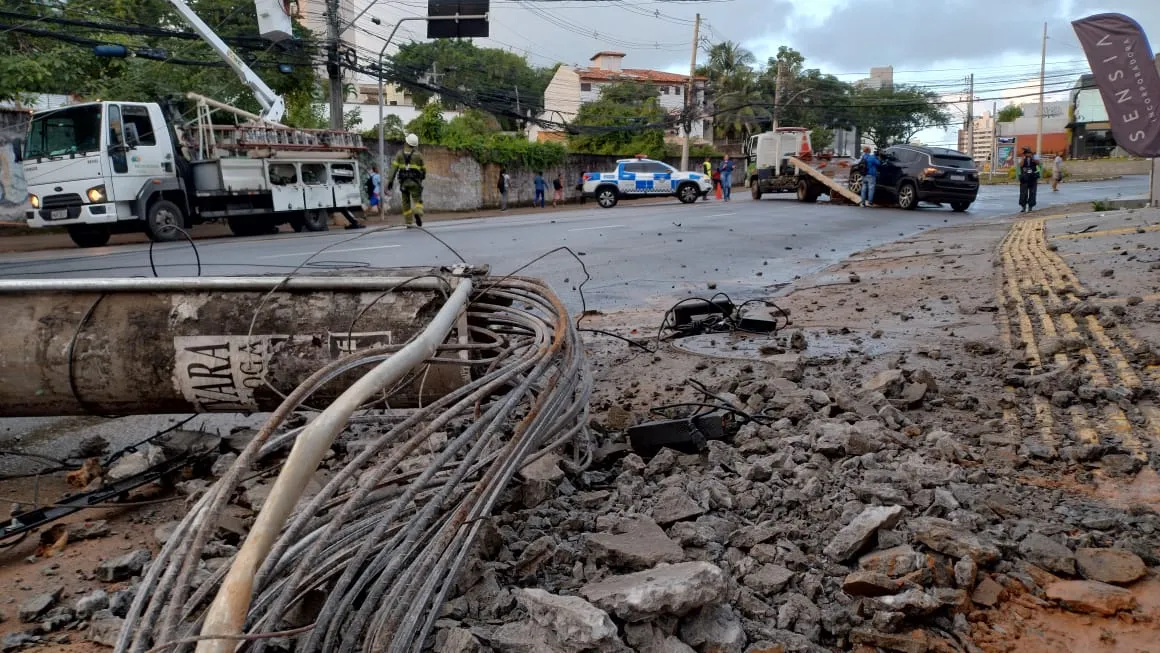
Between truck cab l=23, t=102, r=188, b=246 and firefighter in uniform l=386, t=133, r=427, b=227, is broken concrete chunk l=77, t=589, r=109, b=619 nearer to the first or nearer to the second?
firefighter in uniform l=386, t=133, r=427, b=227

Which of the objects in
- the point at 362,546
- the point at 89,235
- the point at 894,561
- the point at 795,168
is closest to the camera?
the point at 362,546

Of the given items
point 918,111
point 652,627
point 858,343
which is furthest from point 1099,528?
point 918,111

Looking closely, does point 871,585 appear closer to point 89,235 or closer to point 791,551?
point 791,551

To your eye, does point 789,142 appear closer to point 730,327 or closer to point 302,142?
point 302,142

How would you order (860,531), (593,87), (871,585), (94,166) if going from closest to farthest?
(871,585) < (860,531) < (94,166) < (593,87)

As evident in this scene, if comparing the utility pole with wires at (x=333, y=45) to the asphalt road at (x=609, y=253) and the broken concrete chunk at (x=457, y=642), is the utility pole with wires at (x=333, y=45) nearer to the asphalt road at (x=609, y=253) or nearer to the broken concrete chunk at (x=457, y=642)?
the asphalt road at (x=609, y=253)

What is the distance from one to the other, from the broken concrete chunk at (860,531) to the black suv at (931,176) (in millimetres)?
20828

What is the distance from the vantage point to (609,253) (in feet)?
39.3

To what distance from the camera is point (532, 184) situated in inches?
1353

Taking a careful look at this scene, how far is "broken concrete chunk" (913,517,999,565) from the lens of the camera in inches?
99.0

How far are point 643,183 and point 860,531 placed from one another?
27439 millimetres

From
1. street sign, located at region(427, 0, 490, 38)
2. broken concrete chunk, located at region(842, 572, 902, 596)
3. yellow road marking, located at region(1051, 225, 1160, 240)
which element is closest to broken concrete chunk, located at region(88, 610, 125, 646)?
broken concrete chunk, located at region(842, 572, 902, 596)

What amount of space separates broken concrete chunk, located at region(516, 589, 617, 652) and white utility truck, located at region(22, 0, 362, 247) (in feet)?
44.0

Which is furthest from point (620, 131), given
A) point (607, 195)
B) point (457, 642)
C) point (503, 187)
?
point (457, 642)
